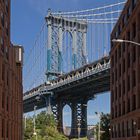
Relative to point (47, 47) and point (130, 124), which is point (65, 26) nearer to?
point (47, 47)

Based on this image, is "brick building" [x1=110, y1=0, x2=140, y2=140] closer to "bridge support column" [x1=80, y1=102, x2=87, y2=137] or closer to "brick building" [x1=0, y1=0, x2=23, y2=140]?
"brick building" [x1=0, y1=0, x2=23, y2=140]

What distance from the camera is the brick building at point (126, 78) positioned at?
197ft

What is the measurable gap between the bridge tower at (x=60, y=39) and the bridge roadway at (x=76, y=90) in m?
6.87

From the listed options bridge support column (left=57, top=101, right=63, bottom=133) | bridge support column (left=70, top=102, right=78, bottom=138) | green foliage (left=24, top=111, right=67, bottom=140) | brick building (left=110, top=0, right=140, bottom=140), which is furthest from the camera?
bridge support column (left=70, top=102, right=78, bottom=138)

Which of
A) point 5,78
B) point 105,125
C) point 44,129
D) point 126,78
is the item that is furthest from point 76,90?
point 5,78

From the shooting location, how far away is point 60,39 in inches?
5546

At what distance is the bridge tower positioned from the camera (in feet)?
452

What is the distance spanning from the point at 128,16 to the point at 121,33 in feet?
17.7

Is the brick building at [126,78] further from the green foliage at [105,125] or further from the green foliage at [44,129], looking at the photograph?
the green foliage at [44,129]

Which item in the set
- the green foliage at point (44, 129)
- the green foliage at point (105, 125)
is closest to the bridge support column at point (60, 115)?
the green foliage at point (44, 129)

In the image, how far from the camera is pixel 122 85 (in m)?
71.8

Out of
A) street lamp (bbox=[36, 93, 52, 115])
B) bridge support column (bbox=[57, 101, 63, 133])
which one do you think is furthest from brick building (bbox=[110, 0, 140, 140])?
bridge support column (bbox=[57, 101, 63, 133])

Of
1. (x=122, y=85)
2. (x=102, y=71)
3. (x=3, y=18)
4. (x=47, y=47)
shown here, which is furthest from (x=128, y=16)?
(x=47, y=47)

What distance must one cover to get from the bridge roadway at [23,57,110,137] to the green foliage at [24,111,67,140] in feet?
29.4
